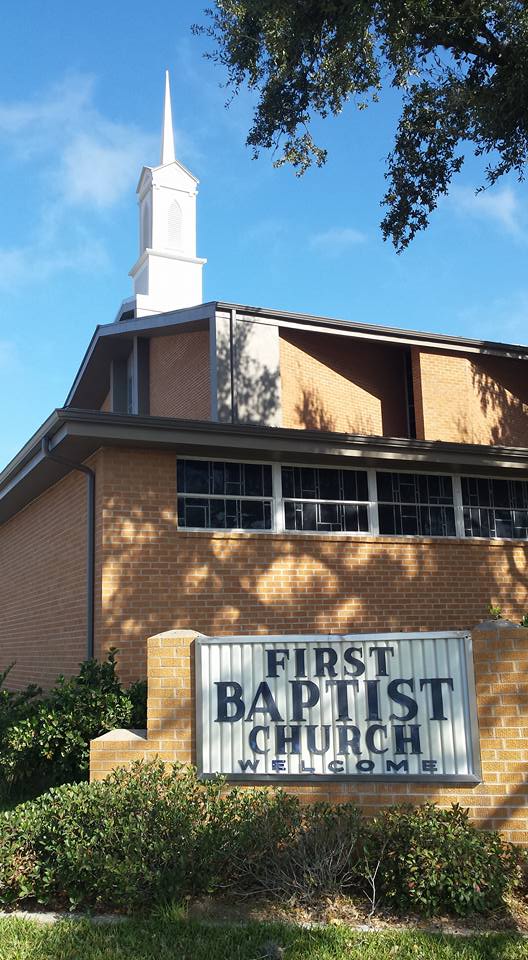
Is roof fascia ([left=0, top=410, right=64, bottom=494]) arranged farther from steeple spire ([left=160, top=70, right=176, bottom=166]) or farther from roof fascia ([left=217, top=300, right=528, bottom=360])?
steeple spire ([left=160, top=70, right=176, bottom=166])

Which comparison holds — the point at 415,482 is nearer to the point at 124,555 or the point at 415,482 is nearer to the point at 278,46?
the point at 124,555

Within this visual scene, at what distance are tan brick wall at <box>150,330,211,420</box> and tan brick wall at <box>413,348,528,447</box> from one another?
14.3 ft

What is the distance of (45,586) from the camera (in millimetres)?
13039

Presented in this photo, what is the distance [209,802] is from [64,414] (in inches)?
205

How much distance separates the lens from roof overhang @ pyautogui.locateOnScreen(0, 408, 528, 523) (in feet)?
32.8

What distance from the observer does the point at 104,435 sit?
32.6ft

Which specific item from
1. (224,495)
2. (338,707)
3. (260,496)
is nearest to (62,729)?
(338,707)

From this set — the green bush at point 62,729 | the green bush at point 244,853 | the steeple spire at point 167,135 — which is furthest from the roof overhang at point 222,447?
the steeple spire at point 167,135

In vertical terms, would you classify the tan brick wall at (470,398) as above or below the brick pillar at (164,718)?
above

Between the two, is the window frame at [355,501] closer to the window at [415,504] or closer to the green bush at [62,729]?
the window at [415,504]

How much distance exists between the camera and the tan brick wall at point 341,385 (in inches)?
638

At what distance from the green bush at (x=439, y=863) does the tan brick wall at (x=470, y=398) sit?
11.9 meters

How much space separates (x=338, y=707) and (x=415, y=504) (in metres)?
6.93

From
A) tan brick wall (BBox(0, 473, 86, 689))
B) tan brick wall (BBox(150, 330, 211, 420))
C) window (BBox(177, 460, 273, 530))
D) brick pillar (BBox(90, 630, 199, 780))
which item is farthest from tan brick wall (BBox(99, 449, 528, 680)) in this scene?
tan brick wall (BBox(150, 330, 211, 420))
